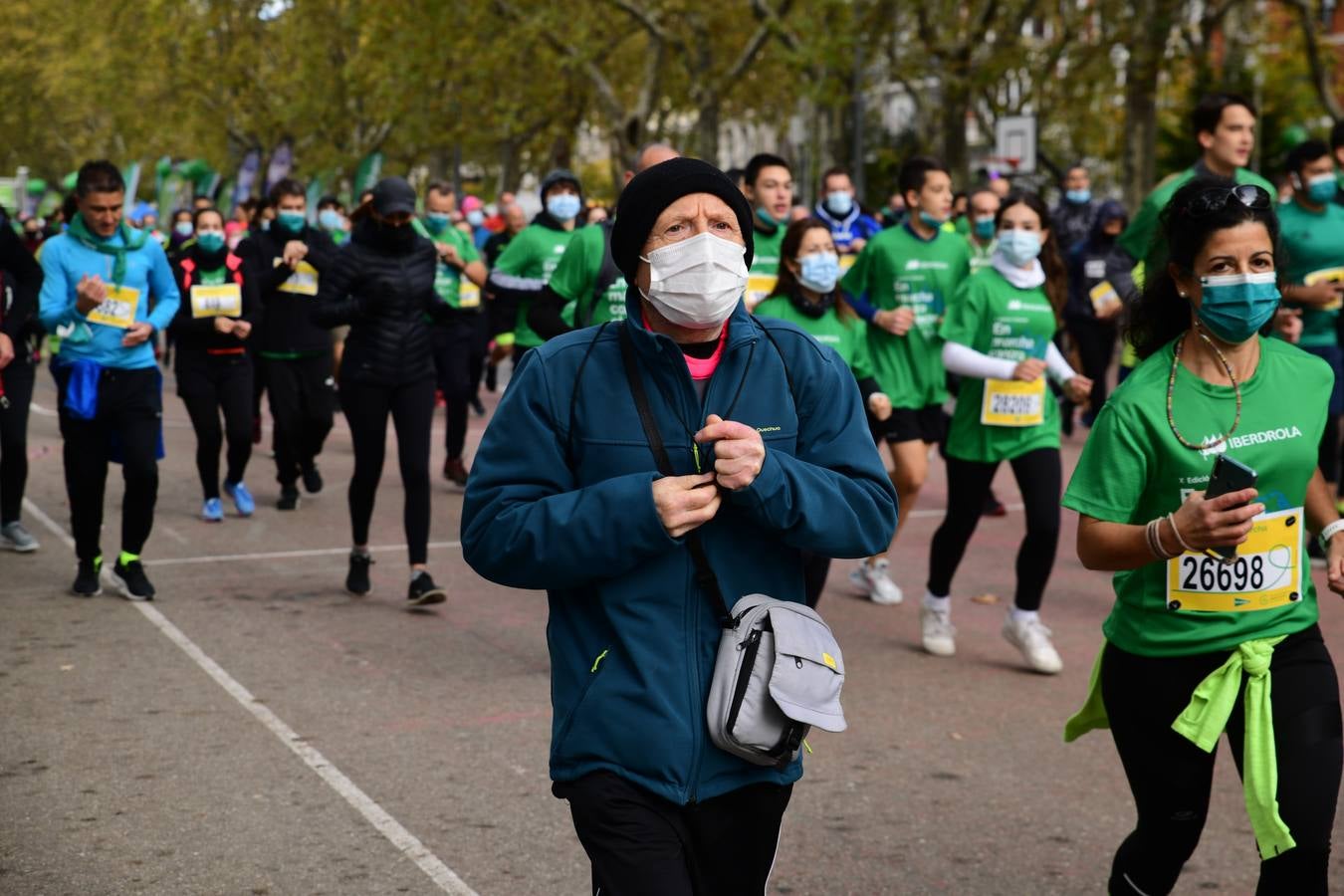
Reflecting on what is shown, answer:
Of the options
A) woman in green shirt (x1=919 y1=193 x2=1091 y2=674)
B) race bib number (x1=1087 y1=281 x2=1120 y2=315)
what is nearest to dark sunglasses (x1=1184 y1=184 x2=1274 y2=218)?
woman in green shirt (x1=919 y1=193 x2=1091 y2=674)

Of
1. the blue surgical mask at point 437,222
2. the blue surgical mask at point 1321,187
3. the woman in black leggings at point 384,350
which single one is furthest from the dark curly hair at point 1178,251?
the blue surgical mask at point 437,222

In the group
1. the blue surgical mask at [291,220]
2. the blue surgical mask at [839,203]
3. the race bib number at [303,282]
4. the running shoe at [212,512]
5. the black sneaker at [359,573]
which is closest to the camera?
the black sneaker at [359,573]

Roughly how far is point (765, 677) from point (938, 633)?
15.5 feet

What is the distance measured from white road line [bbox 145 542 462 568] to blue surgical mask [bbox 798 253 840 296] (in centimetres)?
326

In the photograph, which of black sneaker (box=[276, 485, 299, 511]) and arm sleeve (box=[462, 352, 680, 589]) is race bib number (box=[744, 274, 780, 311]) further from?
arm sleeve (box=[462, 352, 680, 589])

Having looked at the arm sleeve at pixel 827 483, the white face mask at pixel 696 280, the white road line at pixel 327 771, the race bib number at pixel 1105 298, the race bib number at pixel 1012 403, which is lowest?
the white road line at pixel 327 771

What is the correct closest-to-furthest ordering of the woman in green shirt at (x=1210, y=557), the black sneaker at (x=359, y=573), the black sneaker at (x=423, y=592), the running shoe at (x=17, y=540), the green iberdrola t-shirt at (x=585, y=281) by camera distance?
the woman in green shirt at (x=1210, y=557), the green iberdrola t-shirt at (x=585, y=281), the black sneaker at (x=423, y=592), the black sneaker at (x=359, y=573), the running shoe at (x=17, y=540)

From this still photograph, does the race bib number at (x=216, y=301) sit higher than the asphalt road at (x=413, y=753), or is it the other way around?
the race bib number at (x=216, y=301)

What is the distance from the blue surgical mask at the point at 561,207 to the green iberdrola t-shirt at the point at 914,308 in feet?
11.2

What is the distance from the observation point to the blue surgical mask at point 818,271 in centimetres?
720

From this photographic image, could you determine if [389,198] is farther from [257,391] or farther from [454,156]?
[454,156]

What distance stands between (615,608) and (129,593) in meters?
5.86

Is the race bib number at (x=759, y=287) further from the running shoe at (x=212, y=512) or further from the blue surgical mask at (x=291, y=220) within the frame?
the blue surgical mask at (x=291, y=220)

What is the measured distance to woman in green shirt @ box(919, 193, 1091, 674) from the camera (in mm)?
7184
